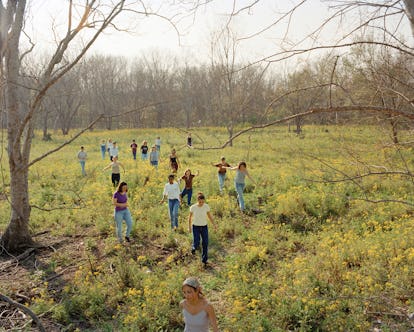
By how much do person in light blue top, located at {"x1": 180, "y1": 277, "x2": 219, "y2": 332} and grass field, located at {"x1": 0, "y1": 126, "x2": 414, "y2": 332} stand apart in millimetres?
1223

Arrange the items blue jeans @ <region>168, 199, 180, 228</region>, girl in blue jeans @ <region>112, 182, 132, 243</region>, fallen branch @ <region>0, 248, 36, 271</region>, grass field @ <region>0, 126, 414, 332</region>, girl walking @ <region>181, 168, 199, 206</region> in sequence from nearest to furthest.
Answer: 1. grass field @ <region>0, 126, 414, 332</region>
2. fallen branch @ <region>0, 248, 36, 271</region>
3. girl in blue jeans @ <region>112, 182, 132, 243</region>
4. blue jeans @ <region>168, 199, 180, 228</region>
5. girl walking @ <region>181, 168, 199, 206</region>

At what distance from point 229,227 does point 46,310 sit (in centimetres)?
425

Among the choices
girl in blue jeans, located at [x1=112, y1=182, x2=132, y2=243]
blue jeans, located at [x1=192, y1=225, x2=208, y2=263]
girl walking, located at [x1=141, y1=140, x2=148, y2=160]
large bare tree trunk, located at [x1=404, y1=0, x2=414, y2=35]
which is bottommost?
blue jeans, located at [x1=192, y1=225, x2=208, y2=263]

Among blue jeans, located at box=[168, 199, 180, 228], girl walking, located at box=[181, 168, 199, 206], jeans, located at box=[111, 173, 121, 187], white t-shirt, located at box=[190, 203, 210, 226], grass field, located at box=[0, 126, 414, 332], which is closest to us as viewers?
grass field, located at box=[0, 126, 414, 332]

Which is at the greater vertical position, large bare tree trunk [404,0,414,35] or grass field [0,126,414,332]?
large bare tree trunk [404,0,414,35]

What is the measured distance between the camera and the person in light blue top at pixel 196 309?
353cm

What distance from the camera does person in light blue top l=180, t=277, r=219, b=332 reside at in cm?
353

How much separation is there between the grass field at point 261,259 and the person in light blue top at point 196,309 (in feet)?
4.01

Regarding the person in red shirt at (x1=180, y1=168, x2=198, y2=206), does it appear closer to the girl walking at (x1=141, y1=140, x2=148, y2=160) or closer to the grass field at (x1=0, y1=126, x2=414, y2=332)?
the grass field at (x1=0, y1=126, x2=414, y2=332)

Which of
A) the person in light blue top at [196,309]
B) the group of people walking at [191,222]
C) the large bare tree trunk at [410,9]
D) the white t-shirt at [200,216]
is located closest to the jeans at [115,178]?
the group of people walking at [191,222]

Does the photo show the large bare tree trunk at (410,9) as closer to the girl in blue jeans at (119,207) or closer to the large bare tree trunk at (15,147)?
the large bare tree trunk at (15,147)

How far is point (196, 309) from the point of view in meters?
3.58

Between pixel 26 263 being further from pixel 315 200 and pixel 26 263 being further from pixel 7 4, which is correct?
pixel 315 200

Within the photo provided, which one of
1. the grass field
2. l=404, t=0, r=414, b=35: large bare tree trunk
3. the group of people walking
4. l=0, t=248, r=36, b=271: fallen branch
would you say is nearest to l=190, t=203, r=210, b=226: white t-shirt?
the group of people walking
